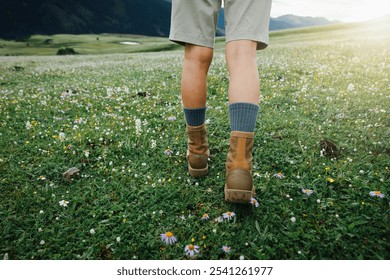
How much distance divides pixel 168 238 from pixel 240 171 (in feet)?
3.19

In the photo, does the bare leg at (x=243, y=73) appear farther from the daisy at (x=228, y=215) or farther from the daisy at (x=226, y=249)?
the daisy at (x=226, y=249)

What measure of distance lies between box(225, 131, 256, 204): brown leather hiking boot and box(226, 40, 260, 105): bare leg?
0.39 meters

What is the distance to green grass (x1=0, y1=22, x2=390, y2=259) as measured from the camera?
2871 millimetres

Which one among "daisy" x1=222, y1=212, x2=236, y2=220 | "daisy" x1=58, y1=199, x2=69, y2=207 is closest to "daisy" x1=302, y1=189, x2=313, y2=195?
"daisy" x1=222, y1=212, x2=236, y2=220

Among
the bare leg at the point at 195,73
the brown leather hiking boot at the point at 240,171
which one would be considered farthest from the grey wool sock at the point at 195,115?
the brown leather hiking boot at the point at 240,171

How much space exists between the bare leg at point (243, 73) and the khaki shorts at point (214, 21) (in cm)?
9

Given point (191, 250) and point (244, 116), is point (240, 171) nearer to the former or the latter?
point (244, 116)

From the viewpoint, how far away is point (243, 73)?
3219 millimetres

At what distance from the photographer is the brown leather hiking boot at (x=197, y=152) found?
377cm

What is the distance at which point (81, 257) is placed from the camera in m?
2.80

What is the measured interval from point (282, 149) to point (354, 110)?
211 cm

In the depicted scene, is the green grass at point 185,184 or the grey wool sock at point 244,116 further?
the grey wool sock at point 244,116

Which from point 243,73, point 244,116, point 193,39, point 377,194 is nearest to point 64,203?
point 244,116
